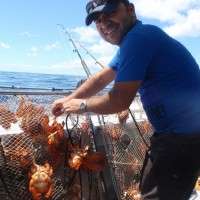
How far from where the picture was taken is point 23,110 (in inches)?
178

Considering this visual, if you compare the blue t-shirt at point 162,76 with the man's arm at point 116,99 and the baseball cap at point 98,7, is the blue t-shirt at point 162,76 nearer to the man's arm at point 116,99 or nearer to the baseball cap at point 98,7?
the man's arm at point 116,99

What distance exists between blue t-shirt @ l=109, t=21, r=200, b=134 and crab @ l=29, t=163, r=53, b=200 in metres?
1.31

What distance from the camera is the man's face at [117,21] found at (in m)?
3.58

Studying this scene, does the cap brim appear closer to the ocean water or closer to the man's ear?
the man's ear

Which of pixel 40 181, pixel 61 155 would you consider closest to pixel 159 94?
pixel 40 181

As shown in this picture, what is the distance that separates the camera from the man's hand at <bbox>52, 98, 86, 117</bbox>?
3.60 m

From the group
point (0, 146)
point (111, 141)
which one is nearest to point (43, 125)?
point (0, 146)

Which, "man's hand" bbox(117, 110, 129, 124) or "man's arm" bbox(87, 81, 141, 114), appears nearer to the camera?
"man's arm" bbox(87, 81, 141, 114)

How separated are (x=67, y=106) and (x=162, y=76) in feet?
2.79

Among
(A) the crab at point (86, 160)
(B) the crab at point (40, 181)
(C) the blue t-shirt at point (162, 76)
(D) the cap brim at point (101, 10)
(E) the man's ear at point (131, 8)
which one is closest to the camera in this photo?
(C) the blue t-shirt at point (162, 76)

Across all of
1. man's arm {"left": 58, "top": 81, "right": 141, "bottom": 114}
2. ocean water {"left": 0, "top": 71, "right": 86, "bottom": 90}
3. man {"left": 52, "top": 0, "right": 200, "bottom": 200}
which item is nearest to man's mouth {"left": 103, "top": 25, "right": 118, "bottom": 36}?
man {"left": 52, "top": 0, "right": 200, "bottom": 200}

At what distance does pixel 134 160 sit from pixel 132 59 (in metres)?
2.56

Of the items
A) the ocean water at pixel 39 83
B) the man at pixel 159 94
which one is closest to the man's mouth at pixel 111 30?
the man at pixel 159 94

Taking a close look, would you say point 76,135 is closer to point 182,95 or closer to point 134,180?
point 134,180
